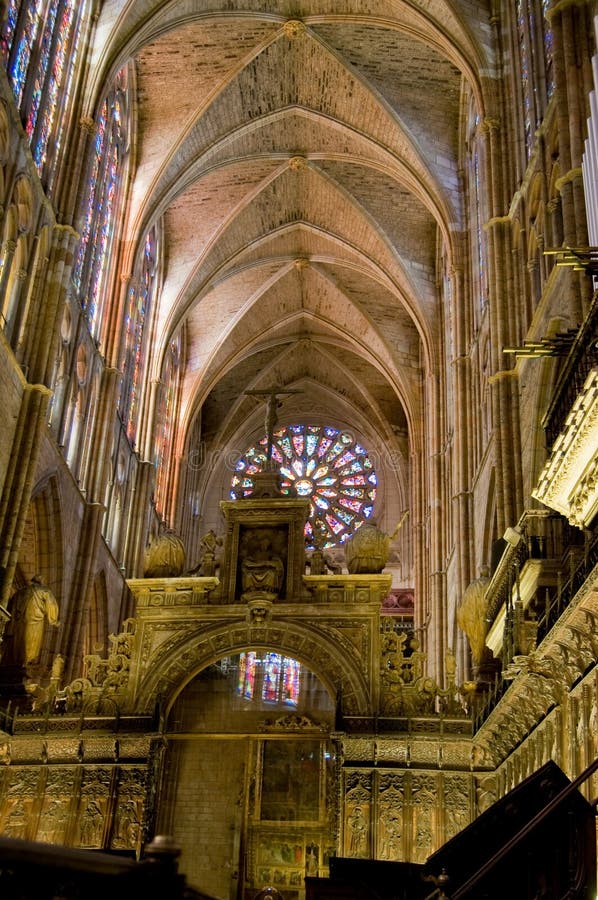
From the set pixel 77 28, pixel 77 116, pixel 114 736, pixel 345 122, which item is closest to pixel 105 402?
pixel 77 116

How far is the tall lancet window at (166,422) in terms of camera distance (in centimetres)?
3130

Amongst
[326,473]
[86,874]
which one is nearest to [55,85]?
[86,874]

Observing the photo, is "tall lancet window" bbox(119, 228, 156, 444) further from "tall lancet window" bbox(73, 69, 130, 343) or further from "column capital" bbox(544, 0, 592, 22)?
"column capital" bbox(544, 0, 592, 22)

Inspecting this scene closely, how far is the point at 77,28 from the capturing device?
21.2 m

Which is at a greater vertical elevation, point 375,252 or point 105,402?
point 375,252

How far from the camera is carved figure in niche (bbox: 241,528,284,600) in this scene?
1387cm

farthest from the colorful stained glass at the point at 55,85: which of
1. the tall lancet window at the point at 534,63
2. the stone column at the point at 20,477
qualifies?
the tall lancet window at the point at 534,63

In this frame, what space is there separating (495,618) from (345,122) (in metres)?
16.8

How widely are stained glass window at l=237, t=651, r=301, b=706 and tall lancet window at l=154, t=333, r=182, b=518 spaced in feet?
50.1

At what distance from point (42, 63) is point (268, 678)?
11965 mm

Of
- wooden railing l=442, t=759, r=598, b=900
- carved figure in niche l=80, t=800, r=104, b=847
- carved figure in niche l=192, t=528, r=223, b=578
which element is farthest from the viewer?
carved figure in niche l=192, t=528, r=223, b=578

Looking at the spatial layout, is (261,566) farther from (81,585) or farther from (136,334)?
(136,334)

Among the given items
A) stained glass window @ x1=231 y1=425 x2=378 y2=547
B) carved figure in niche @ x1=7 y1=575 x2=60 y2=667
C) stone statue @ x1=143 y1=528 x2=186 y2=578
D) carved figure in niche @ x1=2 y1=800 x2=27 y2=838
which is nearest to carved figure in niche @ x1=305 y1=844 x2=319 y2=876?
carved figure in niche @ x1=2 y1=800 x2=27 y2=838

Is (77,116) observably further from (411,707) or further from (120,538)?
(411,707)
